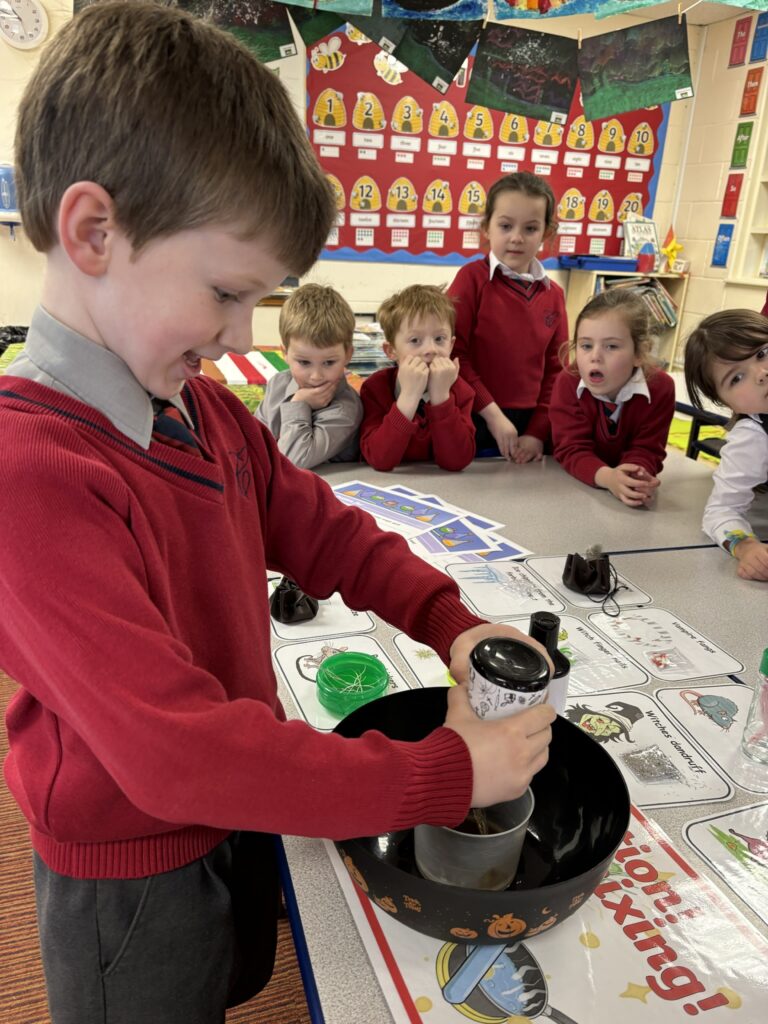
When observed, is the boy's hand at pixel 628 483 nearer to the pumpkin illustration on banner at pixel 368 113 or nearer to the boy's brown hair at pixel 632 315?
the boy's brown hair at pixel 632 315

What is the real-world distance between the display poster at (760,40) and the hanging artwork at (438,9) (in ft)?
9.66

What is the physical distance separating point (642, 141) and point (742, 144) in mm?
594

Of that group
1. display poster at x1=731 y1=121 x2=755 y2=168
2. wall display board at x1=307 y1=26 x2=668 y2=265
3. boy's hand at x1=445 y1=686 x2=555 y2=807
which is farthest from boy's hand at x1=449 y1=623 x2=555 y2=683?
Answer: display poster at x1=731 y1=121 x2=755 y2=168

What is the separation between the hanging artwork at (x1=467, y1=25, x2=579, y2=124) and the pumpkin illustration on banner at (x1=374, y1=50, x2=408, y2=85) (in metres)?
1.98

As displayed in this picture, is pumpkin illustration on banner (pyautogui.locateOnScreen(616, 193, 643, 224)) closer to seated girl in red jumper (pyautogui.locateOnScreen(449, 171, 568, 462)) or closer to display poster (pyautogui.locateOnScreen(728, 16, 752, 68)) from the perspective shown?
display poster (pyautogui.locateOnScreen(728, 16, 752, 68))

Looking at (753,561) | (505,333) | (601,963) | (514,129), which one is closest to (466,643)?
(601,963)

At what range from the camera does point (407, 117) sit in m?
4.16

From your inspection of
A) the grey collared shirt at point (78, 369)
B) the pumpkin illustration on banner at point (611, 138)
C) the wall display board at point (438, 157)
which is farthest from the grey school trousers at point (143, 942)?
the pumpkin illustration on banner at point (611, 138)

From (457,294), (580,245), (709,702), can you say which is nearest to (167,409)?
(709,702)

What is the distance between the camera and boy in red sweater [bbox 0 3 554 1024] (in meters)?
0.45

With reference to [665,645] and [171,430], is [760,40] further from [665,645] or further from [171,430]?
[171,430]

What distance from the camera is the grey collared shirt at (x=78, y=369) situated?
509 millimetres

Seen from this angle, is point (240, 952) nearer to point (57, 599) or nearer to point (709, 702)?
point (57, 599)

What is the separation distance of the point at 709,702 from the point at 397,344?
3.72ft
